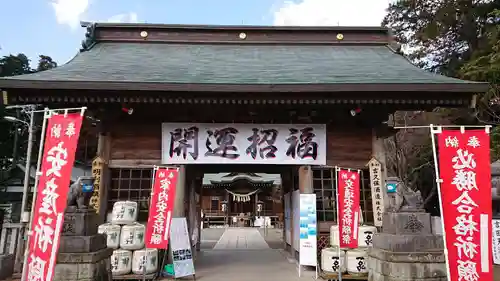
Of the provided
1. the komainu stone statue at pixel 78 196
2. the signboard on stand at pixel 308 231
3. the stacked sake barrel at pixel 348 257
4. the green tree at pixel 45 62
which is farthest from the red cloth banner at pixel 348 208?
the green tree at pixel 45 62

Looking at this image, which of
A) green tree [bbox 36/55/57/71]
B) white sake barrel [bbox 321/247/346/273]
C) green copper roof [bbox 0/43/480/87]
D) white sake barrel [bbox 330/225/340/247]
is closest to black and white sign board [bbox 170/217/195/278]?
white sake barrel [bbox 321/247/346/273]

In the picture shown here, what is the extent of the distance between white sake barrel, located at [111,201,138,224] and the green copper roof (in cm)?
276

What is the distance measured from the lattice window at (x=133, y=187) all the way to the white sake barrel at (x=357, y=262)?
485 cm

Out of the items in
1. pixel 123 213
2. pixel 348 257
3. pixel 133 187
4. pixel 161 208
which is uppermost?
pixel 133 187

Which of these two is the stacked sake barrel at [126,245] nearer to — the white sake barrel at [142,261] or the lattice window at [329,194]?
the white sake barrel at [142,261]

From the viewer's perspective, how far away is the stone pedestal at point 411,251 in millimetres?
5828

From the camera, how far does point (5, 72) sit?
71.3ft

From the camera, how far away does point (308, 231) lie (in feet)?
26.6

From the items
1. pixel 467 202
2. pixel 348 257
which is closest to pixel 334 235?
pixel 348 257

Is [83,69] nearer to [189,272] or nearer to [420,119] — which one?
[189,272]

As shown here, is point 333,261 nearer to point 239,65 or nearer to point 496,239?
point 496,239

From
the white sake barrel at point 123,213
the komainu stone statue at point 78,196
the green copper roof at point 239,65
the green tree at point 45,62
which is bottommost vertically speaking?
the white sake barrel at point 123,213

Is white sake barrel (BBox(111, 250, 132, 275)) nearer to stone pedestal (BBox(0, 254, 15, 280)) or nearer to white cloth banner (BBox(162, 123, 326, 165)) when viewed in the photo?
white cloth banner (BBox(162, 123, 326, 165))

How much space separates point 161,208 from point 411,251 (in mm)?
4756
